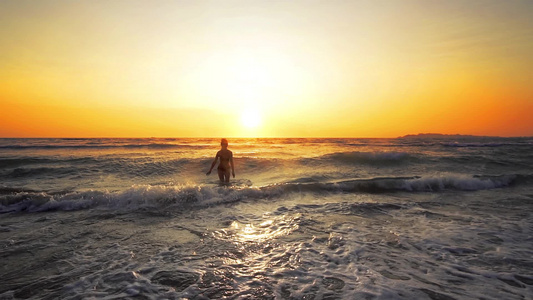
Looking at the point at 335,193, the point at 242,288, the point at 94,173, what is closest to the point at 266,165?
the point at 335,193

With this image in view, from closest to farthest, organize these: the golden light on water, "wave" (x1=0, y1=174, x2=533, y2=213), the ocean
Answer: the ocean → the golden light on water → "wave" (x1=0, y1=174, x2=533, y2=213)

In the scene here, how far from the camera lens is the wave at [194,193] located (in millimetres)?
7664

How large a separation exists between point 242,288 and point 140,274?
5.33 ft

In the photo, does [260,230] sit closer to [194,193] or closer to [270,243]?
[270,243]

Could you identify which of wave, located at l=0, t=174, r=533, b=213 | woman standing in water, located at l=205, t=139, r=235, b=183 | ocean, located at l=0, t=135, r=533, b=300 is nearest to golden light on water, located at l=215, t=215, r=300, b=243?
ocean, located at l=0, t=135, r=533, b=300

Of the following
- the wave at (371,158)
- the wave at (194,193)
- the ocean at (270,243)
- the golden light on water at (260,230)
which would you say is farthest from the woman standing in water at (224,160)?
the wave at (371,158)

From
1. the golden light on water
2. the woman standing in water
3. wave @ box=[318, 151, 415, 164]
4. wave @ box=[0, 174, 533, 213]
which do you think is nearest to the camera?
the golden light on water

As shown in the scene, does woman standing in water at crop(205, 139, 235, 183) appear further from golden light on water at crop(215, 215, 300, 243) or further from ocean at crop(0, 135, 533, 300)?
golden light on water at crop(215, 215, 300, 243)

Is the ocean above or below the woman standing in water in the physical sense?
below

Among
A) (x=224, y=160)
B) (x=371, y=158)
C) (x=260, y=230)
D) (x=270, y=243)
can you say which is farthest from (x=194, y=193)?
(x=371, y=158)

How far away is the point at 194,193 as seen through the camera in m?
8.82

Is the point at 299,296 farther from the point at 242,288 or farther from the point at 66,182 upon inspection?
the point at 66,182

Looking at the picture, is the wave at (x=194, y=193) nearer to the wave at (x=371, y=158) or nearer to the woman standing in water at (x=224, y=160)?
the woman standing in water at (x=224, y=160)

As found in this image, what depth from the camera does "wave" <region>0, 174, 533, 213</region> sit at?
302 inches
